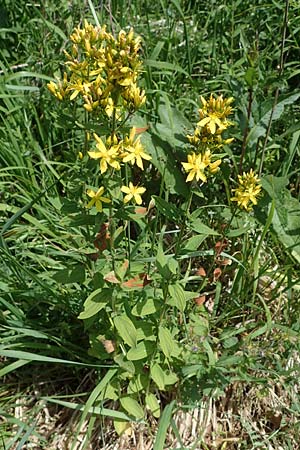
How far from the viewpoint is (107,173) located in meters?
1.51

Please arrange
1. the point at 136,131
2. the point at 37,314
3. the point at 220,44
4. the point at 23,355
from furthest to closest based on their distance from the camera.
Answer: the point at 220,44 → the point at 37,314 → the point at 23,355 → the point at 136,131

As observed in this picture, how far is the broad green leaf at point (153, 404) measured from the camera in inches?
72.6

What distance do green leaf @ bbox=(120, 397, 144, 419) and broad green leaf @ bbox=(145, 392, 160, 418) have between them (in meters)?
0.03

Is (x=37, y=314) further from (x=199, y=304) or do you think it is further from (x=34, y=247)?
(x=199, y=304)

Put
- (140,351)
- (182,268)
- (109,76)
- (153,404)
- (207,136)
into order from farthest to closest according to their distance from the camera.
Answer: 1. (182,268)
2. (153,404)
3. (140,351)
4. (207,136)
5. (109,76)

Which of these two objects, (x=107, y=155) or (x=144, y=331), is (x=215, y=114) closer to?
(x=107, y=155)

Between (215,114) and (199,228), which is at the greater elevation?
(215,114)

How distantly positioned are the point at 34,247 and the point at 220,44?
1.23 meters

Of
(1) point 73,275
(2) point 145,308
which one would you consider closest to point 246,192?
(2) point 145,308

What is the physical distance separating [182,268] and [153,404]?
51cm

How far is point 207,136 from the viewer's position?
1.45 metres

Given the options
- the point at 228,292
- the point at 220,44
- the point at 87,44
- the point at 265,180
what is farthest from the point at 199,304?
the point at 220,44

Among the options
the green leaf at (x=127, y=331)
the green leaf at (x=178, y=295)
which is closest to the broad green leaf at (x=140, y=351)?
the green leaf at (x=127, y=331)

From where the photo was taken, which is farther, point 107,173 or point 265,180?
point 265,180
